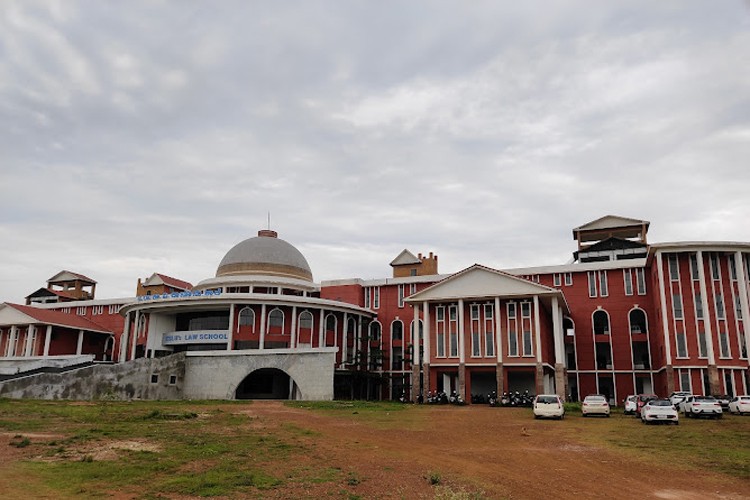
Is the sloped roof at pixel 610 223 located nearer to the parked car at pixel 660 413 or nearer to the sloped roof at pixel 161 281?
the parked car at pixel 660 413

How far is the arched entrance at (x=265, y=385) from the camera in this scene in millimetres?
48812

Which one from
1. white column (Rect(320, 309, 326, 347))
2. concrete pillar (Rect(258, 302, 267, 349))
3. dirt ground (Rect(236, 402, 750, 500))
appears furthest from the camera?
white column (Rect(320, 309, 326, 347))

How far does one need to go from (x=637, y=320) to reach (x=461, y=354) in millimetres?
16786

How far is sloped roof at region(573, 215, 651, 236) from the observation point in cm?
5634

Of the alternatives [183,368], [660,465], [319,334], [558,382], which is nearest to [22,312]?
[183,368]

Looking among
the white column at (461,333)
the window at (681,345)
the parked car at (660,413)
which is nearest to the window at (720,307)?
the window at (681,345)

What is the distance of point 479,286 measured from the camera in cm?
4619

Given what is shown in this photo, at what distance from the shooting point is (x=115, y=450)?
615 inches

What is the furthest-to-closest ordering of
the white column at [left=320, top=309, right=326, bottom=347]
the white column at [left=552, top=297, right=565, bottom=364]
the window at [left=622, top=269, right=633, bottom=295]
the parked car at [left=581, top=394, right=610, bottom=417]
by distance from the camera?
1. the white column at [left=320, top=309, right=326, bottom=347]
2. the window at [left=622, top=269, right=633, bottom=295]
3. the white column at [left=552, top=297, right=565, bottom=364]
4. the parked car at [left=581, top=394, right=610, bottom=417]

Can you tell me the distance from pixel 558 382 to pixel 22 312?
53.3 meters

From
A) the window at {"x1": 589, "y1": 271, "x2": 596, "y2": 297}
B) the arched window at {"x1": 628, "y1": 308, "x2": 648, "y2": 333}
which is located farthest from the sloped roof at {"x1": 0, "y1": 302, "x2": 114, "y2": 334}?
the arched window at {"x1": 628, "y1": 308, "x2": 648, "y2": 333}

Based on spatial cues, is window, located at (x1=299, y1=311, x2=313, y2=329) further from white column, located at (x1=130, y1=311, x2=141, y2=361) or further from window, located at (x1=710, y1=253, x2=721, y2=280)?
window, located at (x1=710, y1=253, x2=721, y2=280)

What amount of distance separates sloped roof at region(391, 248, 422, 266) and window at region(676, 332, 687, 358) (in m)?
26.6

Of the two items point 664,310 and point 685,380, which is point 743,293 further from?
point 685,380
